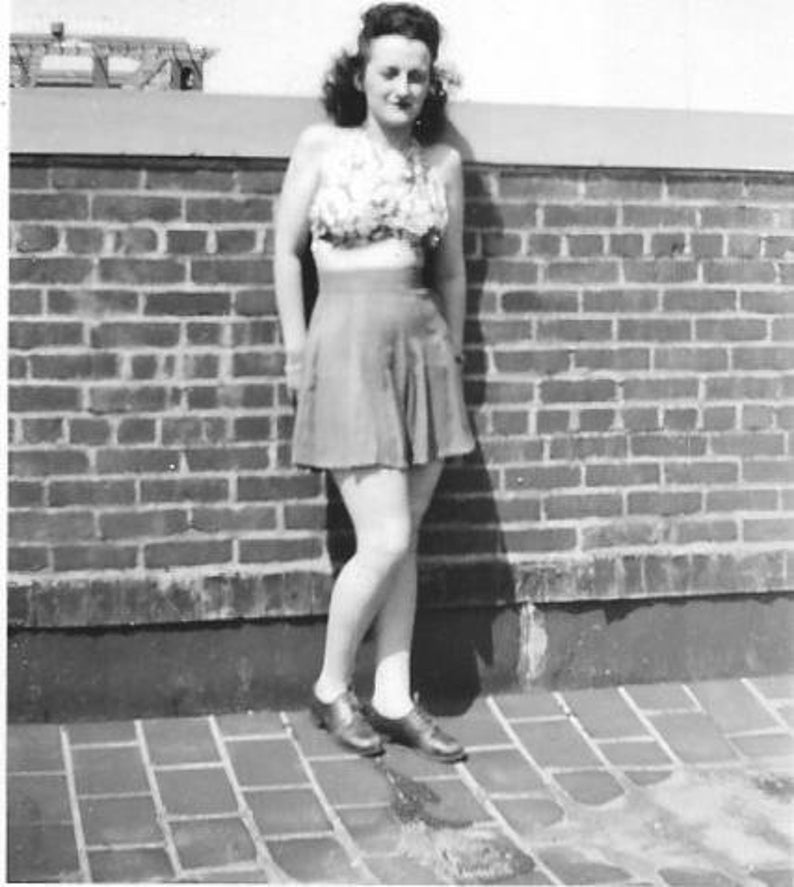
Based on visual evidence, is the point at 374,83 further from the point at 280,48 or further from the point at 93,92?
the point at 93,92

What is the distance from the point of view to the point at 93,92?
4.02 metres

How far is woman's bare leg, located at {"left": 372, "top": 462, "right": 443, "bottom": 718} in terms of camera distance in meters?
4.09

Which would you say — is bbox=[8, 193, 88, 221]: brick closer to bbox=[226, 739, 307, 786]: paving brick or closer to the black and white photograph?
the black and white photograph

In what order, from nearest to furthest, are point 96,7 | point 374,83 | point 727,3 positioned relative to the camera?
point 374,83
point 96,7
point 727,3

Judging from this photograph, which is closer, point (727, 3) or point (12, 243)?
point (12, 243)

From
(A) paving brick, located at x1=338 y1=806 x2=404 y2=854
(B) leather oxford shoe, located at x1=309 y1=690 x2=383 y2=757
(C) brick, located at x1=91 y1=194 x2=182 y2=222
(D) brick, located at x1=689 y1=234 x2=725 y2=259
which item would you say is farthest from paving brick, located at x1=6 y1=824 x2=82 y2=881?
(D) brick, located at x1=689 y1=234 x2=725 y2=259

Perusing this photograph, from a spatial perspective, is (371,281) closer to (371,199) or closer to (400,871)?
(371,199)

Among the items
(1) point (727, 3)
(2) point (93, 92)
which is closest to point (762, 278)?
(1) point (727, 3)

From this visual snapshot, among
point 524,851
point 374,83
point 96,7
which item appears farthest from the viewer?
point 96,7

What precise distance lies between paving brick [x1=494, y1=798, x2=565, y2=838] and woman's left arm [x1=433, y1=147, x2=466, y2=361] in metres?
1.19

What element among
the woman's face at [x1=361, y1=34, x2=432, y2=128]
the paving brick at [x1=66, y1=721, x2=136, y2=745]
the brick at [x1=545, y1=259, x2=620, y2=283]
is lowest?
the paving brick at [x1=66, y1=721, x2=136, y2=745]

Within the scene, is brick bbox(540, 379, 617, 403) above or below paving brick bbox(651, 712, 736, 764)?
above

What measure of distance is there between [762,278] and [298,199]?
1.46 m

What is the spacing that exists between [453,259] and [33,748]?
1.72 meters
